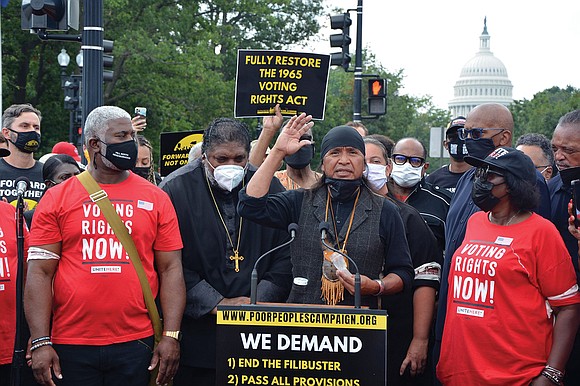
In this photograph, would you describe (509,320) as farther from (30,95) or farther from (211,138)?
(30,95)

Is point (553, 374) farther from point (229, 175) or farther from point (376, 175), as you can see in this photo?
point (229, 175)

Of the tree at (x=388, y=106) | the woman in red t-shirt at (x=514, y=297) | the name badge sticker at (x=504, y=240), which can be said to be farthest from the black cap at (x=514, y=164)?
the tree at (x=388, y=106)

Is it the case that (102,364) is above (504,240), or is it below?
below

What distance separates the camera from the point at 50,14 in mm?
9172

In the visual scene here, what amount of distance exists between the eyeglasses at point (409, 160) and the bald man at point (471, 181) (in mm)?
903

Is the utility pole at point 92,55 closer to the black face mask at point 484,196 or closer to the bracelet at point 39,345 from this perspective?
the bracelet at point 39,345

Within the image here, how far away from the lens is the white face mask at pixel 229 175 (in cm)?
575

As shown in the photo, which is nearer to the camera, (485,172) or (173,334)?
(485,172)

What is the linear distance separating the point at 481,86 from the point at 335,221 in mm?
166976

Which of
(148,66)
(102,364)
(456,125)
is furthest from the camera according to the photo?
(148,66)

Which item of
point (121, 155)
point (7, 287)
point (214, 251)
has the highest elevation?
point (121, 155)

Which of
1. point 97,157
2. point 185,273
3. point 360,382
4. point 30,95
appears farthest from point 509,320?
point 30,95

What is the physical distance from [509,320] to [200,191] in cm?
223

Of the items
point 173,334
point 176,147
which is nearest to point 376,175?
point 173,334
